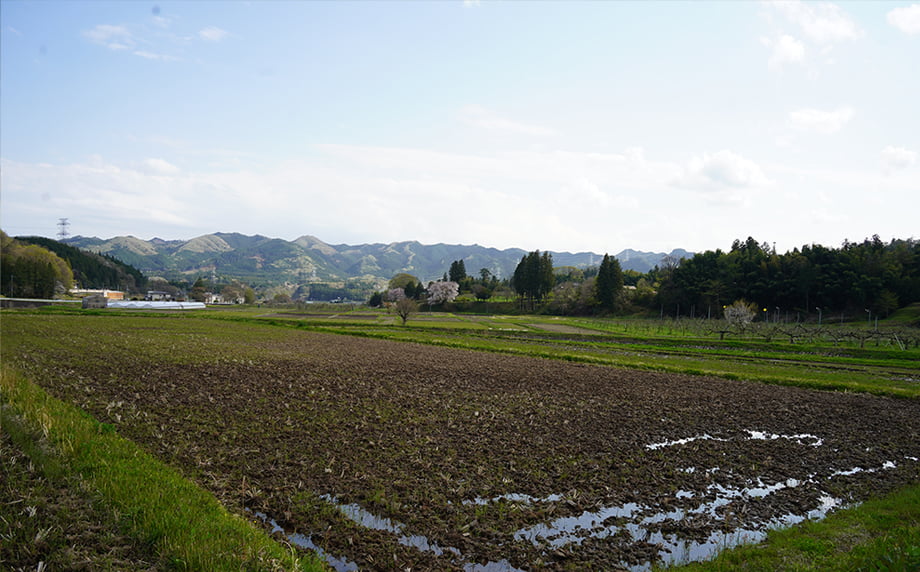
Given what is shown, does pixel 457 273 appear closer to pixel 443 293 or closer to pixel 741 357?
pixel 443 293

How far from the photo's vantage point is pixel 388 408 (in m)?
16.5

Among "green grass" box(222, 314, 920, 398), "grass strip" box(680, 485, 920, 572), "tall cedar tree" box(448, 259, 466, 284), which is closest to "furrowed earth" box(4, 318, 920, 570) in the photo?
"grass strip" box(680, 485, 920, 572)

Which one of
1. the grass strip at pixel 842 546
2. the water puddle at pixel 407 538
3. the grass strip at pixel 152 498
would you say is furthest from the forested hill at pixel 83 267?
the grass strip at pixel 842 546

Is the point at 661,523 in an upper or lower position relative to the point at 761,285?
lower

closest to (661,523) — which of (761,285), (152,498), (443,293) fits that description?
(152,498)

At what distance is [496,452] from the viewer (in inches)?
480

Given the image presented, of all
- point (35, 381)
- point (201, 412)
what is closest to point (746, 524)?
point (201, 412)

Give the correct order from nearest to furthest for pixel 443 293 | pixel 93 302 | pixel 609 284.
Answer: pixel 93 302, pixel 609 284, pixel 443 293

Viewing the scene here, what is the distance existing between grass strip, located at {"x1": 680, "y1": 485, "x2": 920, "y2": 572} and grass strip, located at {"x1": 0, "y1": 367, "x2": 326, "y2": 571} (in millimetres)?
6334

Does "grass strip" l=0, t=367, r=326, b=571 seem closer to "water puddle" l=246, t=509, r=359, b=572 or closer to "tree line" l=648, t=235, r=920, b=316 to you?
"water puddle" l=246, t=509, r=359, b=572

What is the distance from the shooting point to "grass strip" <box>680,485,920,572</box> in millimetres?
6855

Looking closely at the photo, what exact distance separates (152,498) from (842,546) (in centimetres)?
1115

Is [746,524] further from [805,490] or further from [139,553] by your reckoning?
[139,553]

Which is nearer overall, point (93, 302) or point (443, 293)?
point (93, 302)
